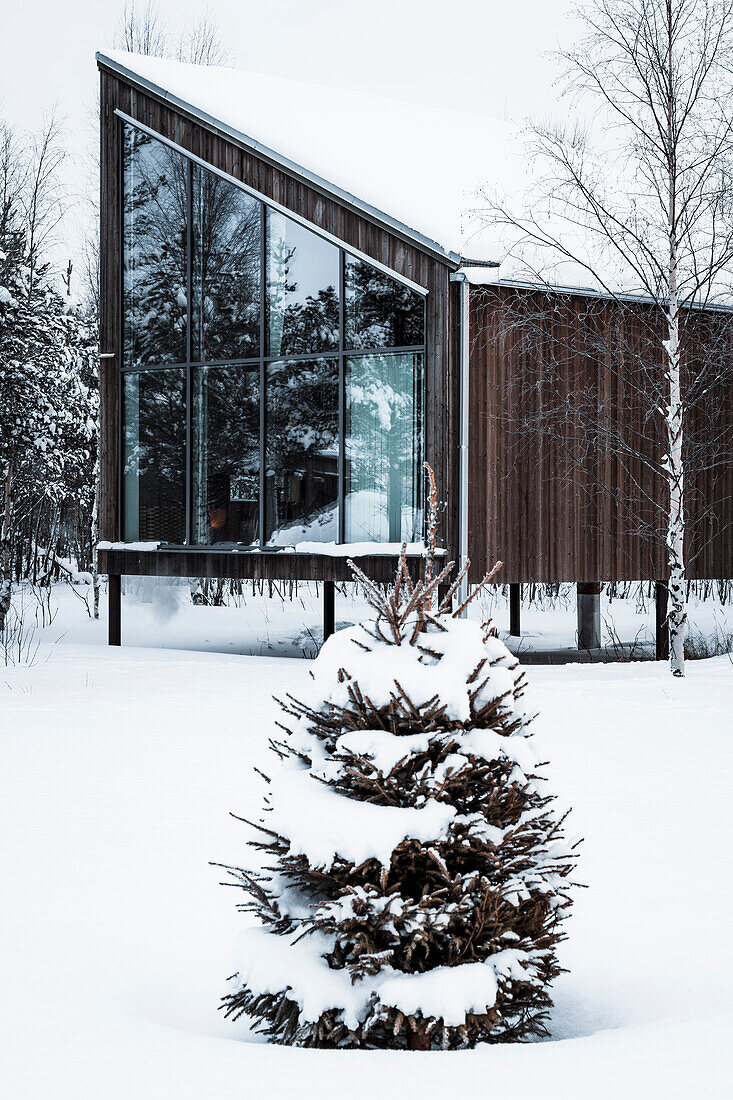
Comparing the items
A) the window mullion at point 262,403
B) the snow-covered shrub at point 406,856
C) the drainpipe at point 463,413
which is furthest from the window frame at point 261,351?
the snow-covered shrub at point 406,856

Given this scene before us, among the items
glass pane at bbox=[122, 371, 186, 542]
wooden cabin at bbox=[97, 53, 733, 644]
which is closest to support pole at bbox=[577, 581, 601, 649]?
wooden cabin at bbox=[97, 53, 733, 644]

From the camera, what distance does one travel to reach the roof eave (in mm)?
11875

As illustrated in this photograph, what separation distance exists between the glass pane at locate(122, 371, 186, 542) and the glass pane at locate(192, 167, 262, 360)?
0.69 m

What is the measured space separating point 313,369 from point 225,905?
8840mm

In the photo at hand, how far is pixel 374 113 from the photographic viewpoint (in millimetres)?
16797

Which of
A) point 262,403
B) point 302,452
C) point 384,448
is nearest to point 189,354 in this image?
point 262,403

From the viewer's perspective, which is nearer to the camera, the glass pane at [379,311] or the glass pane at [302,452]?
the glass pane at [379,311]

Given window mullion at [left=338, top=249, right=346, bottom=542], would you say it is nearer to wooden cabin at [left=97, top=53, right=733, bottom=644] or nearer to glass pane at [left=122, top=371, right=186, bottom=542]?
wooden cabin at [left=97, top=53, right=733, bottom=644]

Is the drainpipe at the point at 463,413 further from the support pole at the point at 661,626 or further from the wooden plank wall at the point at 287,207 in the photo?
the support pole at the point at 661,626

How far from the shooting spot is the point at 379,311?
12.4 meters

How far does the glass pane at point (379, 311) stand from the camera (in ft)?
40.0

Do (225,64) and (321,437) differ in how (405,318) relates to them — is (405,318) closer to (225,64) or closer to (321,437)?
(321,437)

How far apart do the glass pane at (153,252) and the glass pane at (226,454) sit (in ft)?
2.32

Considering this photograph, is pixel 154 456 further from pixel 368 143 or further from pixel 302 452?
pixel 368 143
